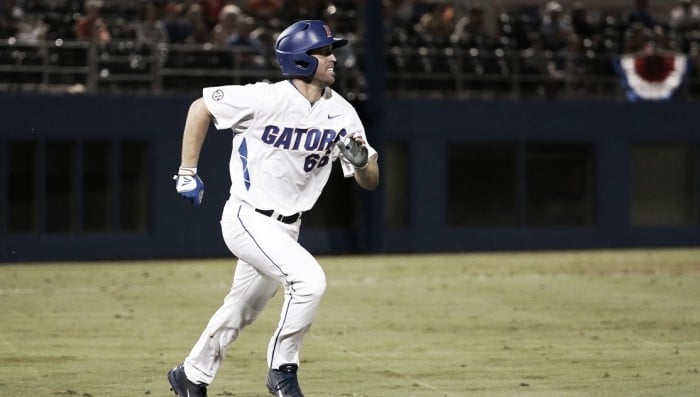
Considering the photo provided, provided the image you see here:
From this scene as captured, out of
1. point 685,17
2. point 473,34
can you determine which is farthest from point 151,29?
point 685,17

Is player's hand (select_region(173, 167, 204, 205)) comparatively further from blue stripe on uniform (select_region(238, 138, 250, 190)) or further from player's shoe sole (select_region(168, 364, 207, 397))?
player's shoe sole (select_region(168, 364, 207, 397))

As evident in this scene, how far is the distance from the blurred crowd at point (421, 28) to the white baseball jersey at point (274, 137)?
13.5 metres

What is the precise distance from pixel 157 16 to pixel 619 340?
1209 centimetres

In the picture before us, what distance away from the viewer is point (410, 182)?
79.7 ft

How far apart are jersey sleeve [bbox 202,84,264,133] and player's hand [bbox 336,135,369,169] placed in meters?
0.55

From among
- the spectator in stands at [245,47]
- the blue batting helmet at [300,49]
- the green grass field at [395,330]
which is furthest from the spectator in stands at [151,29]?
the blue batting helmet at [300,49]

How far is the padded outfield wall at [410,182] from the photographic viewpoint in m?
21.9

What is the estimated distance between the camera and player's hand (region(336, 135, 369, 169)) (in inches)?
309

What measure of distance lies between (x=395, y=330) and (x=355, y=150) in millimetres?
5236

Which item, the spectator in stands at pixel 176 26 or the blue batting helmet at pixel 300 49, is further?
the spectator in stands at pixel 176 26

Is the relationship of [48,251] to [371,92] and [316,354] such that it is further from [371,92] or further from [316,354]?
[316,354]

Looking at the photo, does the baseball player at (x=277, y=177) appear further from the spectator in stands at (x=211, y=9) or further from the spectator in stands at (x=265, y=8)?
the spectator in stands at (x=211, y=9)

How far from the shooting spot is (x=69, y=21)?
21578 millimetres

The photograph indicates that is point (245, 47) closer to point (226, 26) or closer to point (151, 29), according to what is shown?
point (226, 26)
